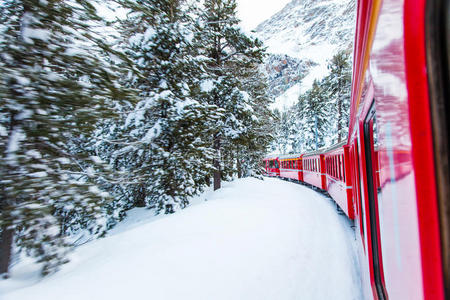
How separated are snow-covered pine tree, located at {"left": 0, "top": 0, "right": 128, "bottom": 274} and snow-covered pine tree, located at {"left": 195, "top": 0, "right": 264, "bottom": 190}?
668 cm

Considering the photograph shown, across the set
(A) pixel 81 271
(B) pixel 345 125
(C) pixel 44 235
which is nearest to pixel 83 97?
(C) pixel 44 235

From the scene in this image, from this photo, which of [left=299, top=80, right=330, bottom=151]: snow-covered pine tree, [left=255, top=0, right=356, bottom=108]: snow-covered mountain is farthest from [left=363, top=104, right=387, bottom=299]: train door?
[left=255, top=0, right=356, bottom=108]: snow-covered mountain

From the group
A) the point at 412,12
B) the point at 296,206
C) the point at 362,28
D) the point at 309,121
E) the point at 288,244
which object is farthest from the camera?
the point at 309,121

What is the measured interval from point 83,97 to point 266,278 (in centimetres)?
456

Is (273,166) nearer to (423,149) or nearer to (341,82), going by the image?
(341,82)

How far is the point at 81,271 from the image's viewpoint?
4145mm

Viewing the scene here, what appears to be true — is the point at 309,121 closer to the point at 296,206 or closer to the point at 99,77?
the point at 296,206

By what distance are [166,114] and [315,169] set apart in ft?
36.3

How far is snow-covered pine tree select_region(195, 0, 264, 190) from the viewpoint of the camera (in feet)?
38.9

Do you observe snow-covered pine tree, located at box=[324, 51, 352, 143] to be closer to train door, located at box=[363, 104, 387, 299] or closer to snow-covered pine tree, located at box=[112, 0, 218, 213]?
snow-covered pine tree, located at box=[112, 0, 218, 213]

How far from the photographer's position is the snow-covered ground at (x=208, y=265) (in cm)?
377

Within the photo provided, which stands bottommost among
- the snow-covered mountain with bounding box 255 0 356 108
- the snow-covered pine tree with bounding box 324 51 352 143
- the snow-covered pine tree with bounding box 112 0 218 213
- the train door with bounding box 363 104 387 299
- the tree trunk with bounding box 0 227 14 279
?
the tree trunk with bounding box 0 227 14 279

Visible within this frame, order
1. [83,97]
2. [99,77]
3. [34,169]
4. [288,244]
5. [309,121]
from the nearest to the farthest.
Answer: [34,169] < [83,97] < [99,77] < [288,244] < [309,121]

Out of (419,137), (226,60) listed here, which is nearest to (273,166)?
(226,60)
